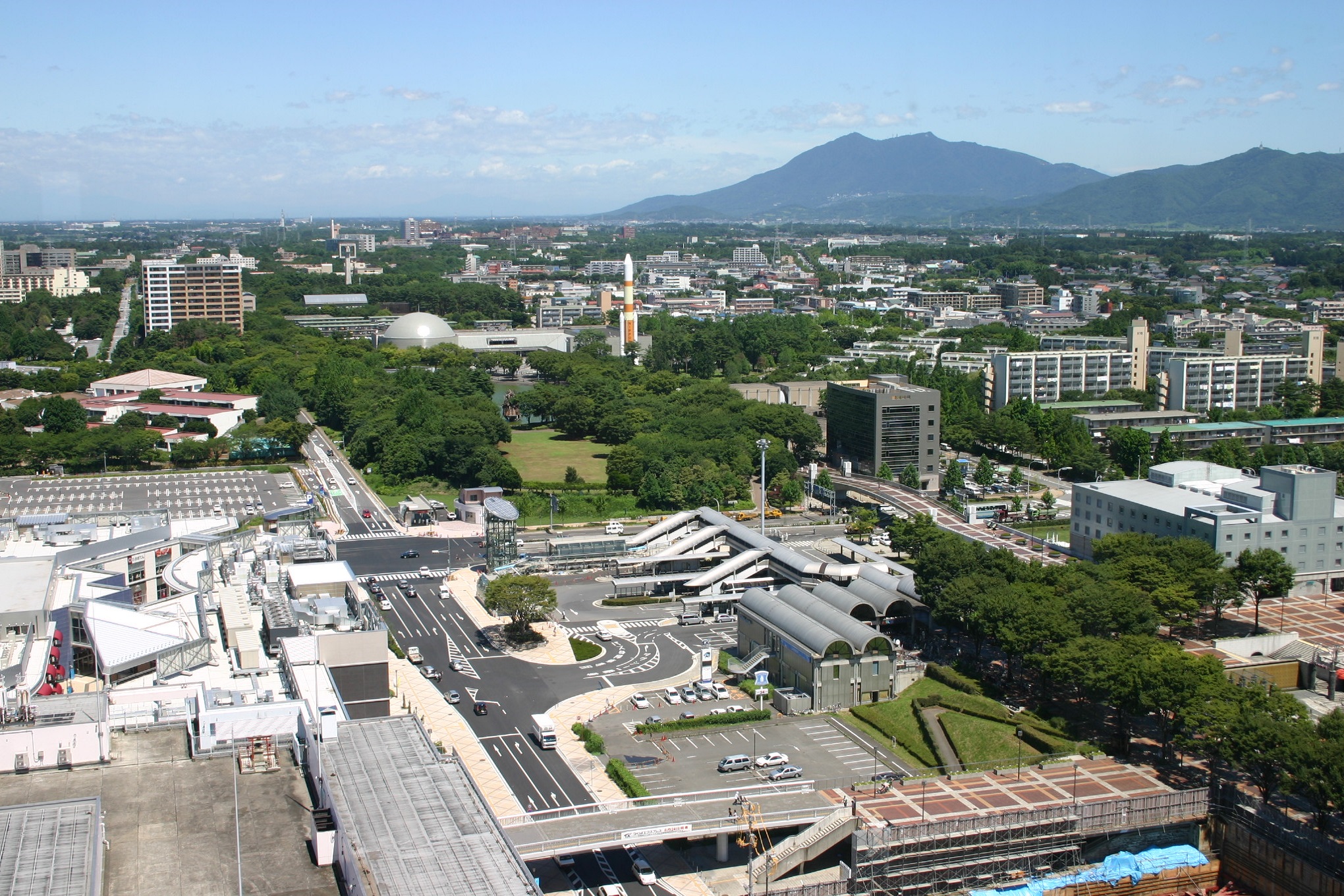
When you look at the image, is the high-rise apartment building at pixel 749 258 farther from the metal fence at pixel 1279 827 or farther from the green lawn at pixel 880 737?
the metal fence at pixel 1279 827

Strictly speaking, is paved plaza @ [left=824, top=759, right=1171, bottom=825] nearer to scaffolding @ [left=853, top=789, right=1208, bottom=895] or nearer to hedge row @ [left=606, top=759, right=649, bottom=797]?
scaffolding @ [left=853, top=789, right=1208, bottom=895]

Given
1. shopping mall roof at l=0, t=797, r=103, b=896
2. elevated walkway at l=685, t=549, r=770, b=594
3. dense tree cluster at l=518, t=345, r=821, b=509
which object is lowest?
elevated walkway at l=685, t=549, r=770, b=594

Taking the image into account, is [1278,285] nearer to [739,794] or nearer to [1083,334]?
[1083,334]

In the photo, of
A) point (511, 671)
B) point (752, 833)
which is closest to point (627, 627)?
point (511, 671)

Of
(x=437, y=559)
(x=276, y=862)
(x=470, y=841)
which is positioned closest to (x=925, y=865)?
(x=470, y=841)

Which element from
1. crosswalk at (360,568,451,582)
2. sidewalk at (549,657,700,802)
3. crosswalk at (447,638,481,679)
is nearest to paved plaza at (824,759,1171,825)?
sidewalk at (549,657,700,802)

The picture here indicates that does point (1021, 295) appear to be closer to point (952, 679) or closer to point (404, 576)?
point (404, 576)
